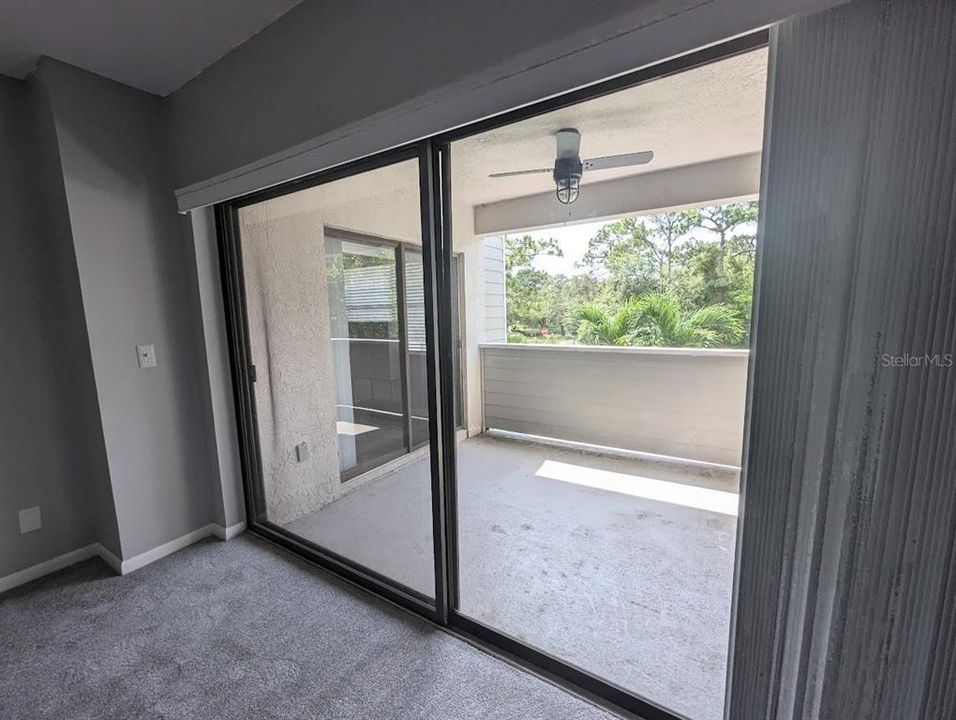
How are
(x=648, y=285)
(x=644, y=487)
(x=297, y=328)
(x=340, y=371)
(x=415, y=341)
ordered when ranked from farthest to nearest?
(x=648, y=285)
(x=644, y=487)
(x=340, y=371)
(x=297, y=328)
(x=415, y=341)

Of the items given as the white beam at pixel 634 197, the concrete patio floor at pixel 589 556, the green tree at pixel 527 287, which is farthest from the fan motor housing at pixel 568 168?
the concrete patio floor at pixel 589 556

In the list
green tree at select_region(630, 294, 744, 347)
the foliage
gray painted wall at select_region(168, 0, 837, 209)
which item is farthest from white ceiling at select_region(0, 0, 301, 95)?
green tree at select_region(630, 294, 744, 347)

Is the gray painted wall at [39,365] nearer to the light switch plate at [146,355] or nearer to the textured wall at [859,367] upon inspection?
the light switch plate at [146,355]

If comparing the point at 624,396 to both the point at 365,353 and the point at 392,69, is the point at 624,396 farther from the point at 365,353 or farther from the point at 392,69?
the point at 392,69

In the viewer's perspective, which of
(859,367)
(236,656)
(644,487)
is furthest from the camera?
(644,487)

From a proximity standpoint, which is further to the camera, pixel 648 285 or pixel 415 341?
pixel 648 285

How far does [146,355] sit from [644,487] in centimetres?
324

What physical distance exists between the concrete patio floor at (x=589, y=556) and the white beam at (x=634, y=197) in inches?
85.8

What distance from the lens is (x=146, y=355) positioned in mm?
2143

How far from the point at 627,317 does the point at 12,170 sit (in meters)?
3.93

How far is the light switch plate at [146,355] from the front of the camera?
2119mm

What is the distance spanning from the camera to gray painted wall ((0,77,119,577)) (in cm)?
194

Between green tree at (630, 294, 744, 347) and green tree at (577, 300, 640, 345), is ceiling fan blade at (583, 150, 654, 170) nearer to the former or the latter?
green tree at (630, 294, 744, 347)

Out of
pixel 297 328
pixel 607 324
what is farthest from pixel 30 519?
pixel 607 324
